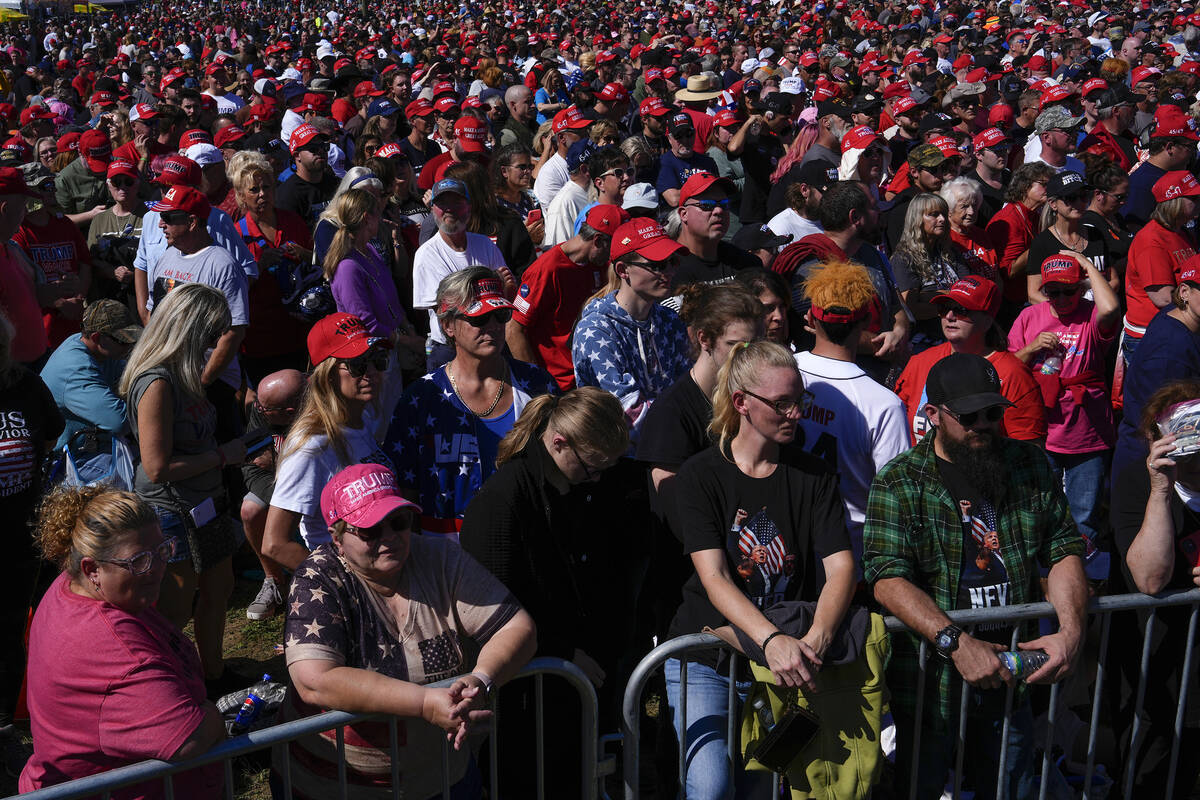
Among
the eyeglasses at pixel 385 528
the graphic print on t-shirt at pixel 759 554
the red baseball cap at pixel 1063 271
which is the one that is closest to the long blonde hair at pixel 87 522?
the eyeglasses at pixel 385 528

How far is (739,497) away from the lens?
3.69 metres

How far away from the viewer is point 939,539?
12.0 ft

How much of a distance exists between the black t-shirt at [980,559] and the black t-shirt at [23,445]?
338 centimetres

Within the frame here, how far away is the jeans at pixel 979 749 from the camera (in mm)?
3719

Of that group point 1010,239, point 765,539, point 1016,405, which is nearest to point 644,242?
point 1016,405

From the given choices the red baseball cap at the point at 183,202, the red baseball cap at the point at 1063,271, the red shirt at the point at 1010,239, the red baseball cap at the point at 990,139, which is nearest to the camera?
the red baseball cap at the point at 1063,271

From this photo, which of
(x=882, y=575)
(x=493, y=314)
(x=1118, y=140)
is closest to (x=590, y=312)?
(x=493, y=314)

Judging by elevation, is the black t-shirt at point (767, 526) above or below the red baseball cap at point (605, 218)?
above

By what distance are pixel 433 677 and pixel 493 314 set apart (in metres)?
1.68

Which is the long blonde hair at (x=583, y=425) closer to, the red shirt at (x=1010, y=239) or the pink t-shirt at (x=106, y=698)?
the pink t-shirt at (x=106, y=698)

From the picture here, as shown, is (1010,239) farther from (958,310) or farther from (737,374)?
(737,374)

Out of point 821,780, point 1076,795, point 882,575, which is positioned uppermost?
point 882,575

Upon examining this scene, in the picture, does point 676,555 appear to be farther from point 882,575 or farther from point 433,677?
point 433,677

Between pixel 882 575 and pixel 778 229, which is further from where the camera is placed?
pixel 778 229
